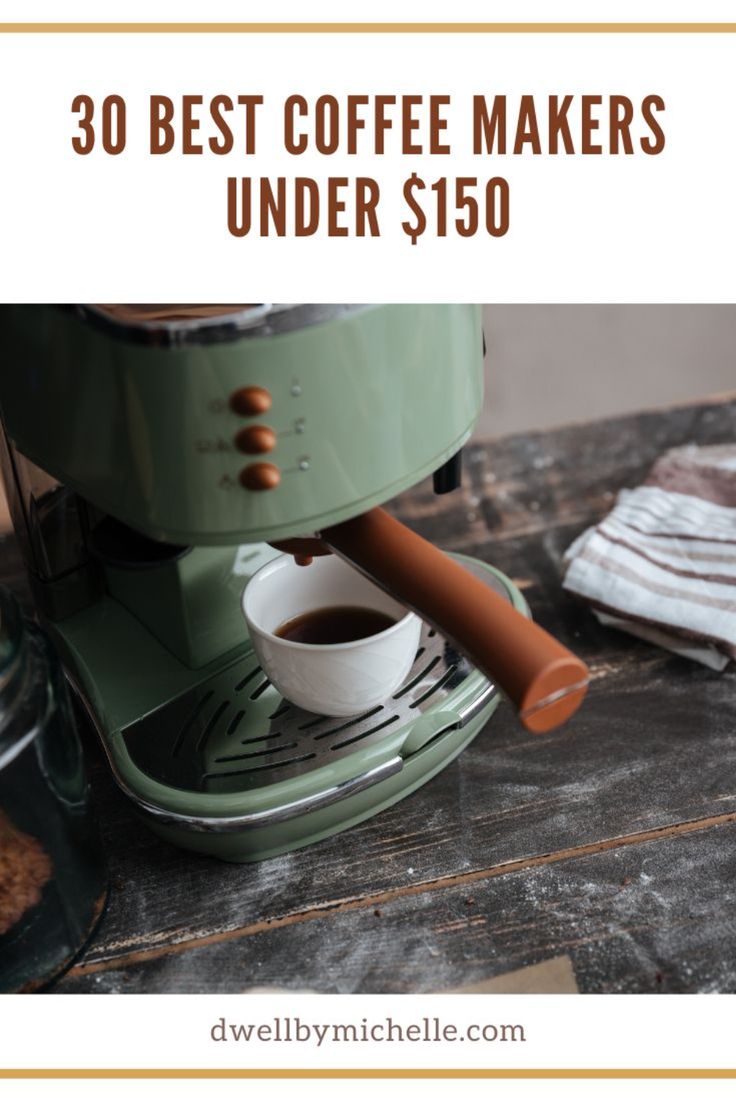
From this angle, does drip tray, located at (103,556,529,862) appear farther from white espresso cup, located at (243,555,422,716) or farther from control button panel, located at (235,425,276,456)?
control button panel, located at (235,425,276,456)

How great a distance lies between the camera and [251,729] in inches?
20.6

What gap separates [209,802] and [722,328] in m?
0.95

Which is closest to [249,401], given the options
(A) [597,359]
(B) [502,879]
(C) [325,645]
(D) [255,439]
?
(D) [255,439]

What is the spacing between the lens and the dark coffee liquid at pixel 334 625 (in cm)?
54

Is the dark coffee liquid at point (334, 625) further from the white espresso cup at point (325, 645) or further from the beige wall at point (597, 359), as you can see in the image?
the beige wall at point (597, 359)

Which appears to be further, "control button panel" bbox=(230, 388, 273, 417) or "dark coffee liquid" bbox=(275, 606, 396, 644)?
"dark coffee liquid" bbox=(275, 606, 396, 644)

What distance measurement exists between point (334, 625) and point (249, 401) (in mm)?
180

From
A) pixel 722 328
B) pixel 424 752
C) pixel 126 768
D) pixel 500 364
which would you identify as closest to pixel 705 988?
pixel 424 752

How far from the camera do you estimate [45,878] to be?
47cm

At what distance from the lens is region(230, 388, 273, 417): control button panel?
39 cm

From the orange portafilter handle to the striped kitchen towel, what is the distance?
0.22 metres

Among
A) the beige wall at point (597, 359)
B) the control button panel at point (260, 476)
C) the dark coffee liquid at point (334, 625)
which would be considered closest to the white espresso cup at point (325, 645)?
the dark coffee liquid at point (334, 625)
